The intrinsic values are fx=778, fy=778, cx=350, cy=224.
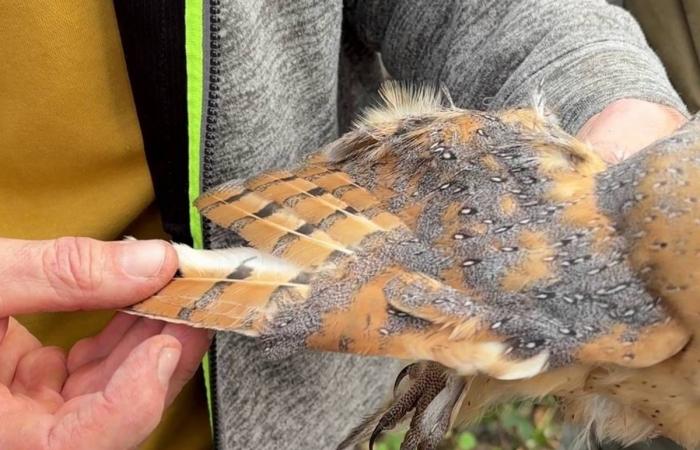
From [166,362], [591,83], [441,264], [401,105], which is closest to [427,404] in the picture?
[441,264]

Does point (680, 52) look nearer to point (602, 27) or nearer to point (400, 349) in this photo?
point (602, 27)

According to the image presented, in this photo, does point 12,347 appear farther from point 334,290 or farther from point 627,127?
point 627,127

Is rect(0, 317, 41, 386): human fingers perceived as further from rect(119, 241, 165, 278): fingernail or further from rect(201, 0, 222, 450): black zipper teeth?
rect(201, 0, 222, 450): black zipper teeth

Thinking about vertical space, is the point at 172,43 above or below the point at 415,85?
above

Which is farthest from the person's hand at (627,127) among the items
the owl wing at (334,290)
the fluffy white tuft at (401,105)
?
the owl wing at (334,290)

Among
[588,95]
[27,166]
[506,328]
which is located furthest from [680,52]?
[27,166]
